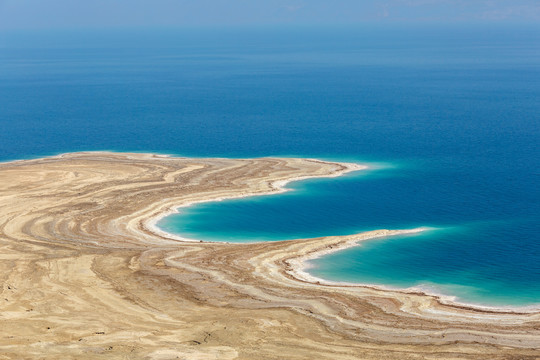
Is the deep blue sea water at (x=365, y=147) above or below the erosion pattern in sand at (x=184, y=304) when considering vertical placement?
above

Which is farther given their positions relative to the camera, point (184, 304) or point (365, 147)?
point (365, 147)

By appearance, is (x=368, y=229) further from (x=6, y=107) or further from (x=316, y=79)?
(x=316, y=79)

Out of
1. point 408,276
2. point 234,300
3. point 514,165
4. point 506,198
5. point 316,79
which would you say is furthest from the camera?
point 316,79

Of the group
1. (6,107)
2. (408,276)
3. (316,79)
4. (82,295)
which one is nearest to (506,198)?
(408,276)

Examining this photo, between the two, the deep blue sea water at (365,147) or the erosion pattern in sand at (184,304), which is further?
the deep blue sea water at (365,147)
